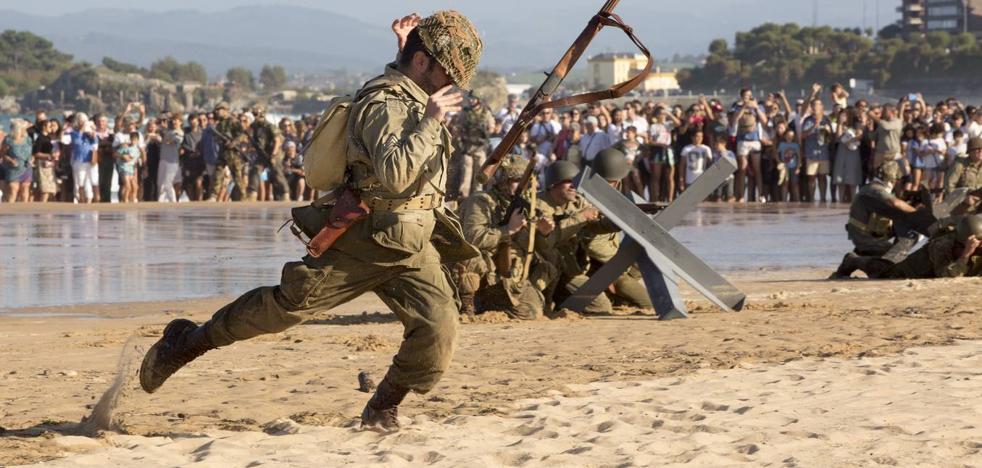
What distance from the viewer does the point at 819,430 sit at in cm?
742

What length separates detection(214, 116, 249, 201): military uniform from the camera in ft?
87.6

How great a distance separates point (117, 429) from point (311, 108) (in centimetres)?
15444

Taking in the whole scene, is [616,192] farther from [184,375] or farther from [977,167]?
[977,167]

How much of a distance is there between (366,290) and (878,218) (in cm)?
953

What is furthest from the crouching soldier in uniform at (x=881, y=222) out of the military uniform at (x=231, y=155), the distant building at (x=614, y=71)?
the distant building at (x=614, y=71)

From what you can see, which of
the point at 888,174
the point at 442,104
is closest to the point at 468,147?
the point at 888,174

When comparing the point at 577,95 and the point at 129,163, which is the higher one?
the point at 577,95

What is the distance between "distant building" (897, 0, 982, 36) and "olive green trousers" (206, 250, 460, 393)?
163 m

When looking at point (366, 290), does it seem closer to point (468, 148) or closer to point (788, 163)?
point (468, 148)

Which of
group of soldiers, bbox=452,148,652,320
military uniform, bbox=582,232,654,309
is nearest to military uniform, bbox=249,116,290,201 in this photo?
military uniform, bbox=582,232,654,309

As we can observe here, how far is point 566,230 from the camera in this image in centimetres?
1231

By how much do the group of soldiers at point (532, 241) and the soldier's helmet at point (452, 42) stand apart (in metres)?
4.65

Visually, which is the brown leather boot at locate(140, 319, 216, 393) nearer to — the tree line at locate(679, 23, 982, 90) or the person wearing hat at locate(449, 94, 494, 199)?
the person wearing hat at locate(449, 94, 494, 199)

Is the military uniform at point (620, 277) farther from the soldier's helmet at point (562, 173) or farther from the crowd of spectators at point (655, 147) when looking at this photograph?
the crowd of spectators at point (655, 147)
